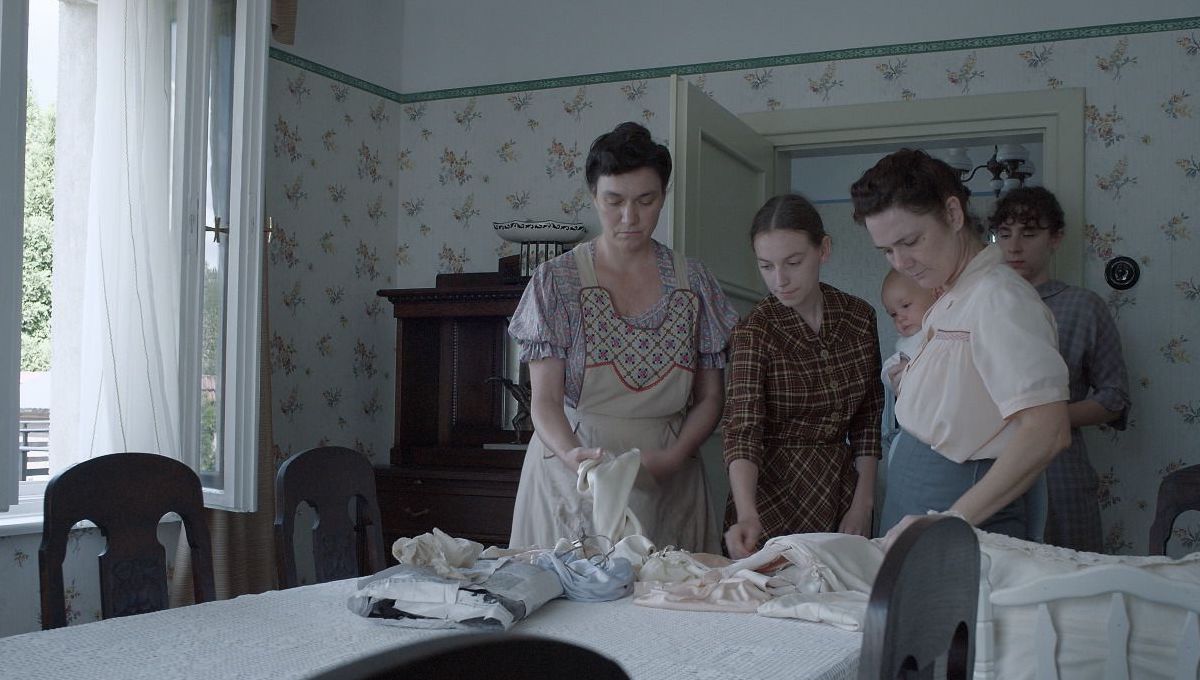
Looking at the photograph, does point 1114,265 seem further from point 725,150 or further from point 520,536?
point 520,536

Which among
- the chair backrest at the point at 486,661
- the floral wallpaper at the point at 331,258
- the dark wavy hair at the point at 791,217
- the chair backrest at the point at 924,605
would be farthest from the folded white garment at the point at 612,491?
the floral wallpaper at the point at 331,258

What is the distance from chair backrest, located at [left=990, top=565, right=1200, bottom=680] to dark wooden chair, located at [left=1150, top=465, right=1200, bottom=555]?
1.30 meters

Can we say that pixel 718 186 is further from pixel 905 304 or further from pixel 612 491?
pixel 612 491

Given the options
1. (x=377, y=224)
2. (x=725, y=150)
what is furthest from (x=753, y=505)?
(x=377, y=224)

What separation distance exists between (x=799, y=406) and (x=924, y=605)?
144cm

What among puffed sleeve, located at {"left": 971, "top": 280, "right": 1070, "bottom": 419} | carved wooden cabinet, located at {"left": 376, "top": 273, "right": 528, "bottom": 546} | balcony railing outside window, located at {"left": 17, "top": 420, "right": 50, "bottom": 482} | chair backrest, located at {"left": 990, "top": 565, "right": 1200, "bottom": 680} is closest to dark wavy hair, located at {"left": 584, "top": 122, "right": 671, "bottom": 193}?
puffed sleeve, located at {"left": 971, "top": 280, "right": 1070, "bottom": 419}

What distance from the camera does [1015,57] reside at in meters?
3.91

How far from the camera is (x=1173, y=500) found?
2.52 metres

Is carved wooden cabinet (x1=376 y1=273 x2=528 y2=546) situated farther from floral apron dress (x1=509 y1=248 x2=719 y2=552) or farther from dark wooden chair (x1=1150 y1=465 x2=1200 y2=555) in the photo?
dark wooden chair (x1=1150 y1=465 x2=1200 y2=555)

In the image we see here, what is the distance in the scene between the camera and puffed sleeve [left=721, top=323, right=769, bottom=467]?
2324 mm

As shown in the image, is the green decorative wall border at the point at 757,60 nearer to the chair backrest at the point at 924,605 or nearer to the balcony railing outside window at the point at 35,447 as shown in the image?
the balcony railing outside window at the point at 35,447

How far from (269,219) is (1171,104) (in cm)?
300

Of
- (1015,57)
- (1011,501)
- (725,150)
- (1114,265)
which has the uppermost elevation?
(1015,57)

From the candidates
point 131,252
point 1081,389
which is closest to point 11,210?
point 131,252
